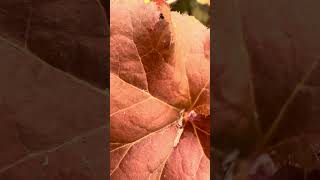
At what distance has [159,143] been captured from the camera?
2.31ft

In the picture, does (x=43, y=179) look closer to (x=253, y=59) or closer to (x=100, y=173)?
(x=100, y=173)

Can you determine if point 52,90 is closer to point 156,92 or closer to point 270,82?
point 156,92

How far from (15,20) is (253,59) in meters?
0.33

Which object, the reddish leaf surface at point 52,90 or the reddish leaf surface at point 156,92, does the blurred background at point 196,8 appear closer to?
the reddish leaf surface at point 156,92

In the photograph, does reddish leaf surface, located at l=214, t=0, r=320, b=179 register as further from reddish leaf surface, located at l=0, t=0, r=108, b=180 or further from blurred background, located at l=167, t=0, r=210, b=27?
reddish leaf surface, located at l=0, t=0, r=108, b=180

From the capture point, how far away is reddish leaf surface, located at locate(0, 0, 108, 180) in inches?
25.8

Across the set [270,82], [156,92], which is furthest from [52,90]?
[270,82]

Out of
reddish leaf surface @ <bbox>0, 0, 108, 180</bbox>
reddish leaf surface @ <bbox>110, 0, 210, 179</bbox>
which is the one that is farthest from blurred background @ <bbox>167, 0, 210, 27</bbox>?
reddish leaf surface @ <bbox>0, 0, 108, 180</bbox>

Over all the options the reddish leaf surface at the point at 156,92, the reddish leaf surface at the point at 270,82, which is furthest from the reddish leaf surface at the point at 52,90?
the reddish leaf surface at the point at 270,82

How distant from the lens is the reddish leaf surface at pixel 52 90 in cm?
66

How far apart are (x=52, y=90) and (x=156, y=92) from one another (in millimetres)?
139

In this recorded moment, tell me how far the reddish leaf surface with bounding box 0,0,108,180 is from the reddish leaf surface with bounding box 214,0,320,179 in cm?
18

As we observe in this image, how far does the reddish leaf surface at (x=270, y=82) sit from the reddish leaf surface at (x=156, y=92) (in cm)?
4

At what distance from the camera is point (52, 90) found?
0.67 metres
